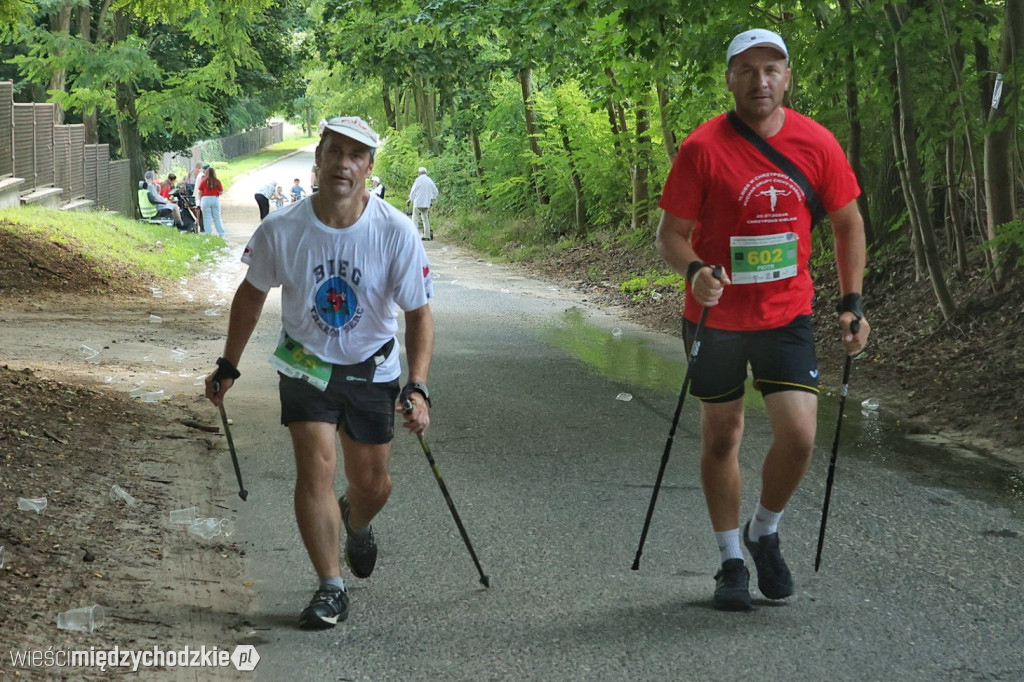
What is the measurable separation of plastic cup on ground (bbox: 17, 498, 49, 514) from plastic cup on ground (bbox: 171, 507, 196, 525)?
0.62 m

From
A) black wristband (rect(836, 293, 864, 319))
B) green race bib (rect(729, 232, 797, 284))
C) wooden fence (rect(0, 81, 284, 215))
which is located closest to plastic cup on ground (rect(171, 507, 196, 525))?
green race bib (rect(729, 232, 797, 284))

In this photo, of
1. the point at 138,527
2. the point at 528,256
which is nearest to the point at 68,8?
the point at 528,256

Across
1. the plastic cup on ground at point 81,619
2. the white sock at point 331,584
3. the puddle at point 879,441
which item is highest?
the white sock at point 331,584

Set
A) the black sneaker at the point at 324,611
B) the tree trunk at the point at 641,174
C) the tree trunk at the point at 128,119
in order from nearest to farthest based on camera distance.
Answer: the black sneaker at the point at 324,611 → the tree trunk at the point at 641,174 → the tree trunk at the point at 128,119

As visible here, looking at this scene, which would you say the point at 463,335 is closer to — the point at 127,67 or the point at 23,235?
the point at 23,235

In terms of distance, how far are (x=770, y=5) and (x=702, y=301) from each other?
8.14m

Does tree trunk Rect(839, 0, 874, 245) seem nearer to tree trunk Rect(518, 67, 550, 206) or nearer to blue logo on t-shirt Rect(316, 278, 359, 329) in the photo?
blue logo on t-shirt Rect(316, 278, 359, 329)

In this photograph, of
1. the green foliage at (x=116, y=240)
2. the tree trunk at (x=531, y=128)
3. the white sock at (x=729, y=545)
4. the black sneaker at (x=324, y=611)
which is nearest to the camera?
the black sneaker at (x=324, y=611)

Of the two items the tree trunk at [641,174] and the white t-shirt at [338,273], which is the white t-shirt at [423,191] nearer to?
the tree trunk at [641,174]

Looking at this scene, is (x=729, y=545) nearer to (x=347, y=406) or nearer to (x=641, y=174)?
(x=347, y=406)

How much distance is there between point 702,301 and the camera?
484 cm

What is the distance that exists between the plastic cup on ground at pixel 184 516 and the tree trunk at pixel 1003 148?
6931 millimetres

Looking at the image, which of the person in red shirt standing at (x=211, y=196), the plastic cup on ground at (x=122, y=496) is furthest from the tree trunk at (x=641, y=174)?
the plastic cup on ground at (x=122, y=496)

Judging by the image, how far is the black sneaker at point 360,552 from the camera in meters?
5.36
